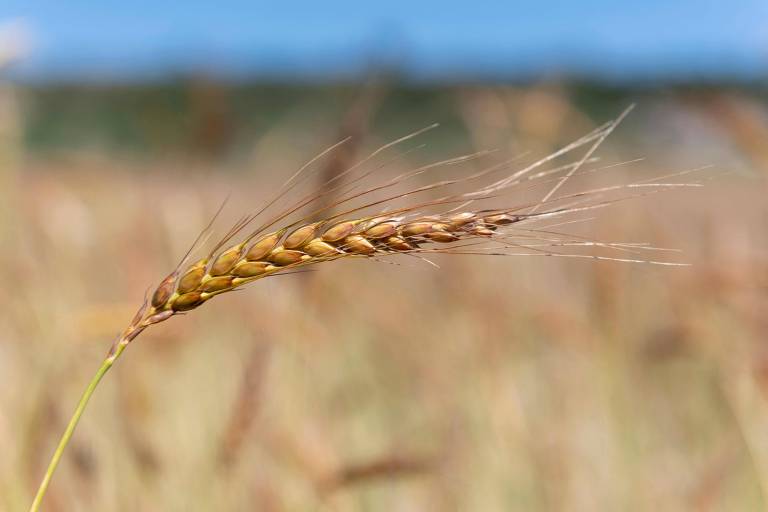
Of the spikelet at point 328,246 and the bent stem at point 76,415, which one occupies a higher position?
the spikelet at point 328,246

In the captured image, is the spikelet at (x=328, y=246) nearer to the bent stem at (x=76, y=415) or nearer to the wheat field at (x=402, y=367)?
the bent stem at (x=76, y=415)

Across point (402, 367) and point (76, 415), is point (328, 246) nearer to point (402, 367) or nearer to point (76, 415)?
point (76, 415)

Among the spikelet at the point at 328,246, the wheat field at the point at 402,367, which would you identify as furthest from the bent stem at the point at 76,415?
the wheat field at the point at 402,367

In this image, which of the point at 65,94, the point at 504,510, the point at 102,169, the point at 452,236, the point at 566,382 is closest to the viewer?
the point at 452,236

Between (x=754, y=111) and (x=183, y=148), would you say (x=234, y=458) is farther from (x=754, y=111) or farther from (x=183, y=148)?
(x=183, y=148)

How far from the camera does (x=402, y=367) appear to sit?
3.00 meters

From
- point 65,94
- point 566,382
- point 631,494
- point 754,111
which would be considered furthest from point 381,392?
point 65,94

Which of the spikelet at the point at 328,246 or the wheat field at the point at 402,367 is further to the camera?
the wheat field at the point at 402,367

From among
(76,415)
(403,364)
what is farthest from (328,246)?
(403,364)

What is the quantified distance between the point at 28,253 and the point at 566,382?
4.97ft

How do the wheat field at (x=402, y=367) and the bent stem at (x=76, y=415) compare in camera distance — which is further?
the wheat field at (x=402, y=367)

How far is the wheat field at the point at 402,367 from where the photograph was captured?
65.6 inches

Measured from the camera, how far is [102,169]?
3736 millimetres

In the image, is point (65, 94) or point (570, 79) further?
point (65, 94)
